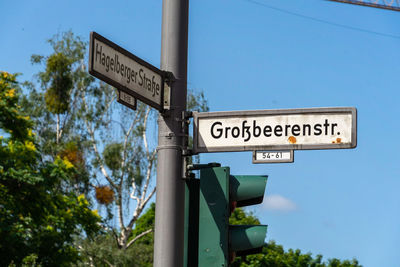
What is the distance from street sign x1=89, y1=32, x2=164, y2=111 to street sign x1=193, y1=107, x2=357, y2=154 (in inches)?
13.6

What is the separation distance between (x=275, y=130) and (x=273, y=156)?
0.20 meters

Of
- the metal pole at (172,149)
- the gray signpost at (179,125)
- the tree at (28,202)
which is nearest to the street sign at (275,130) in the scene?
the gray signpost at (179,125)

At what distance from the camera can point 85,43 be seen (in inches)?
1676

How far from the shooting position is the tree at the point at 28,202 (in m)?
19.7

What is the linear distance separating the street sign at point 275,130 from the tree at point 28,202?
→ 1554cm

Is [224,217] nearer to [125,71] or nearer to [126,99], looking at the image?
[126,99]

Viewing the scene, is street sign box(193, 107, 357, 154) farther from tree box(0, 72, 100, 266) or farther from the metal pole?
tree box(0, 72, 100, 266)

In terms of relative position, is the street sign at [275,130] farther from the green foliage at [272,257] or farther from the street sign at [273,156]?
the green foliage at [272,257]

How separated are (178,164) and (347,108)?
3.99ft

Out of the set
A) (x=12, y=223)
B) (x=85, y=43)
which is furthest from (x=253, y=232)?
(x=85, y=43)

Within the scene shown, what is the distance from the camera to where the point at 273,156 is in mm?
4711

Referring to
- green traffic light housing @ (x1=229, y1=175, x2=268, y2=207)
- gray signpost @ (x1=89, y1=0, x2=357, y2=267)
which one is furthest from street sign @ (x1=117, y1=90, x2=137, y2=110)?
green traffic light housing @ (x1=229, y1=175, x2=268, y2=207)

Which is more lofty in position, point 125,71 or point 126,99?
point 125,71

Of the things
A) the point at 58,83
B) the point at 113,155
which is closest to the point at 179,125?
the point at 113,155
